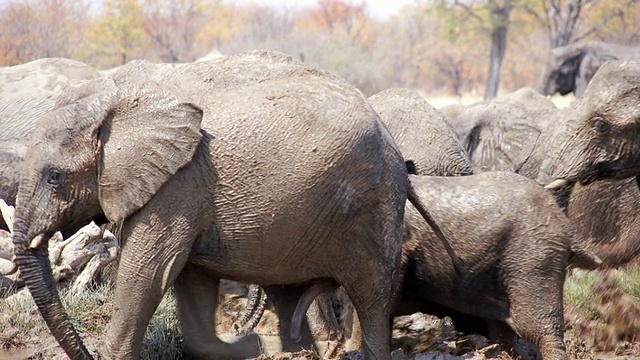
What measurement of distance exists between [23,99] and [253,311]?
8.31 ft

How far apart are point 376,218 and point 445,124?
90.8 inches

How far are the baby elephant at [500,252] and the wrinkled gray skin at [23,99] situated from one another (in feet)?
9.37

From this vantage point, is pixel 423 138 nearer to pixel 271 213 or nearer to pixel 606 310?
pixel 606 310

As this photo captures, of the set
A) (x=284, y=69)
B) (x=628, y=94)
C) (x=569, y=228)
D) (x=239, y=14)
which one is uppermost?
(x=284, y=69)

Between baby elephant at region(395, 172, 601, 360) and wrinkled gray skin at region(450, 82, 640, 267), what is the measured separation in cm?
99

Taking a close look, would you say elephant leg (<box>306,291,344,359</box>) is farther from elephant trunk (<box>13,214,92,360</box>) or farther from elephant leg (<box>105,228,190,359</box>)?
elephant trunk (<box>13,214,92,360</box>)

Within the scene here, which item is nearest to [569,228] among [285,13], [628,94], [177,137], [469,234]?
[469,234]

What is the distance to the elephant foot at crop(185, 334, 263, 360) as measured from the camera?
5.38 m

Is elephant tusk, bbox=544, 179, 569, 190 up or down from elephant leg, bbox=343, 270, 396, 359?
up

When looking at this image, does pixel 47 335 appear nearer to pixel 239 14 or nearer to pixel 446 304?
pixel 446 304

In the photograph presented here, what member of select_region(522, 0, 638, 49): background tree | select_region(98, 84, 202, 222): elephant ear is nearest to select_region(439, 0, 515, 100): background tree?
select_region(522, 0, 638, 49): background tree

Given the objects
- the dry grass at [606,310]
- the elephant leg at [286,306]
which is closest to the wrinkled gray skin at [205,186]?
the elephant leg at [286,306]

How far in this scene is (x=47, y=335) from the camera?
6.14m

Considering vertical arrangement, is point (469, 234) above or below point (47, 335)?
above
